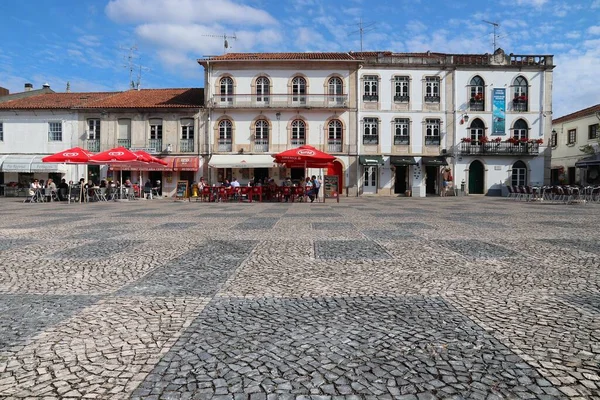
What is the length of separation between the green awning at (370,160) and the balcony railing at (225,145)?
9439mm

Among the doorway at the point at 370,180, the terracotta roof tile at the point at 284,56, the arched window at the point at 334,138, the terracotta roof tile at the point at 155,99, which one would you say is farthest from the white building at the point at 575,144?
the terracotta roof tile at the point at 155,99

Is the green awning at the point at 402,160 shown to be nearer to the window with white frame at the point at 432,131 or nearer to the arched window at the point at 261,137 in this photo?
the window with white frame at the point at 432,131

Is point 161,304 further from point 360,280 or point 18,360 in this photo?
point 360,280

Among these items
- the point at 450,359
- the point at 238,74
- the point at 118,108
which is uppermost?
the point at 238,74

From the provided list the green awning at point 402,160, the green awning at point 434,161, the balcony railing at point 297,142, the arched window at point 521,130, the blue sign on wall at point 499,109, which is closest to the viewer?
the green awning at point 402,160

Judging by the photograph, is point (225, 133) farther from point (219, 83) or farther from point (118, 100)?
point (118, 100)

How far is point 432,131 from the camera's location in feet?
97.0

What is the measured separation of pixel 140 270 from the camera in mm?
5012

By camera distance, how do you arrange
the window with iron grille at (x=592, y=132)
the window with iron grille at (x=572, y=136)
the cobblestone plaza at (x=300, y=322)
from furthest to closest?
the window with iron grille at (x=572, y=136)
the window with iron grille at (x=592, y=132)
the cobblestone plaza at (x=300, y=322)

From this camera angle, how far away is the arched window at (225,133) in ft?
96.3

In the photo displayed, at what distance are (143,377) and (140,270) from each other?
298cm

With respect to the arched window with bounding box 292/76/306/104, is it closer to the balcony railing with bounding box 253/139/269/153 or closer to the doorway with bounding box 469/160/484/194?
the balcony railing with bounding box 253/139/269/153

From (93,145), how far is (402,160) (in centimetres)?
2259

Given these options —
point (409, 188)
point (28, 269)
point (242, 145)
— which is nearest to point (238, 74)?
point (242, 145)
